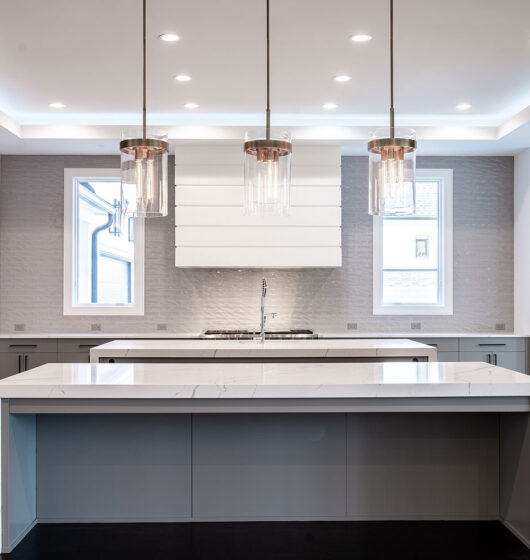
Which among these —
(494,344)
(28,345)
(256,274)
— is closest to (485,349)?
(494,344)

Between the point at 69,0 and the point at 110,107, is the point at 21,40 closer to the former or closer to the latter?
the point at 69,0

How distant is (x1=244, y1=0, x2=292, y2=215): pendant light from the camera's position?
248 centimetres

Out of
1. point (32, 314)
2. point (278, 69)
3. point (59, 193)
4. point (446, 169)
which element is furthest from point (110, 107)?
point (446, 169)

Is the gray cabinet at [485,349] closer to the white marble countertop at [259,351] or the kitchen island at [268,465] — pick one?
the white marble countertop at [259,351]

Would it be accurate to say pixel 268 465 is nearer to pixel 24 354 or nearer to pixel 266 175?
pixel 266 175

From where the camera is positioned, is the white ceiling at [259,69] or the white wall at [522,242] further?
the white wall at [522,242]

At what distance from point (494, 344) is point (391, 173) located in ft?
11.6

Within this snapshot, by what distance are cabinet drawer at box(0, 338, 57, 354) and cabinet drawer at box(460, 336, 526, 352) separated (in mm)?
3663

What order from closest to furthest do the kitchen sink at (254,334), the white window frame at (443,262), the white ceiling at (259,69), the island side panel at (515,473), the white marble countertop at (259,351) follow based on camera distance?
the island side panel at (515,473) < the white ceiling at (259,69) < the white marble countertop at (259,351) < the kitchen sink at (254,334) < the white window frame at (443,262)

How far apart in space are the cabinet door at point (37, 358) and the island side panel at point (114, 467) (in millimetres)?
2724

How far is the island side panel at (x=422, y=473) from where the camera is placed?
2775 millimetres

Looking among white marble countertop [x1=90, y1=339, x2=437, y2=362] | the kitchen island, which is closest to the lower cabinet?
white marble countertop [x1=90, y1=339, x2=437, y2=362]

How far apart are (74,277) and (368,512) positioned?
4119mm

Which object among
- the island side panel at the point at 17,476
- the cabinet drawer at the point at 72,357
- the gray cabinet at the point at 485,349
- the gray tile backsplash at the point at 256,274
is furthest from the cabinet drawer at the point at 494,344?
the island side panel at the point at 17,476
